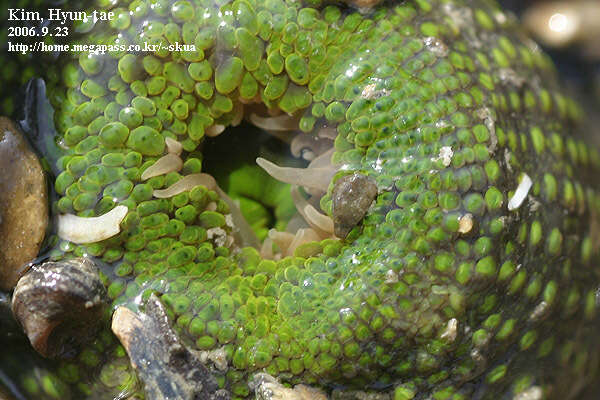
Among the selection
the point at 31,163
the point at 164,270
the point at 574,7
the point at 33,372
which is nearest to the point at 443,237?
the point at 164,270

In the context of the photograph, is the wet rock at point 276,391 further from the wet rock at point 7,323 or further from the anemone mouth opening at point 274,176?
the wet rock at point 7,323

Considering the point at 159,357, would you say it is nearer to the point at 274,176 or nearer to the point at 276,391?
the point at 276,391

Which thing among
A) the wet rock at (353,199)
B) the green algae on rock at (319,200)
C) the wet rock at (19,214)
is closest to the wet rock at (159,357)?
the green algae on rock at (319,200)

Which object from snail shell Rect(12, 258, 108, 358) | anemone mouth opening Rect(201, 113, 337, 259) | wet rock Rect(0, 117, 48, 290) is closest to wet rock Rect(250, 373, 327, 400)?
anemone mouth opening Rect(201, 113, 337, 259)

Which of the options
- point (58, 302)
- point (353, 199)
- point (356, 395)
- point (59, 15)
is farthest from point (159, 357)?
point (59, 15)

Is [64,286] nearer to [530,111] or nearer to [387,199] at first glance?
[387,199]
